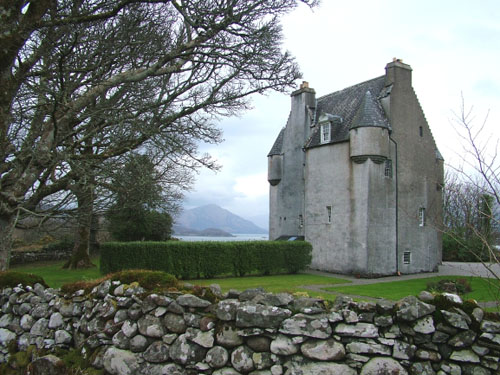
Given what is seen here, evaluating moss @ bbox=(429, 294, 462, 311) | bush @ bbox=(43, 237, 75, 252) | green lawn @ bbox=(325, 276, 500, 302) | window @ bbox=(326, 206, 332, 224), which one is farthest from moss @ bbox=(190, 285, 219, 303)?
bush @ bbox=(43, 237, 75, 252)

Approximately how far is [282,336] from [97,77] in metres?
8.60

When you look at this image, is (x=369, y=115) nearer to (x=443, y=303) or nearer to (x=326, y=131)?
(x=326, y=131)

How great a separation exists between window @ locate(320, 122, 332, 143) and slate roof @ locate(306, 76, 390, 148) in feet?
0.79

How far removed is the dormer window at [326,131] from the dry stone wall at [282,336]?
823 inches

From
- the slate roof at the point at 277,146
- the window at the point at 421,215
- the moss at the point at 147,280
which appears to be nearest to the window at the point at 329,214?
the window at the point at 421,215

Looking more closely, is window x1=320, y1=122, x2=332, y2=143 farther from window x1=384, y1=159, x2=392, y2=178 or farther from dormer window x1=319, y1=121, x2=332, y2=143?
window x1=384, y1=159, x2=392, y2=178

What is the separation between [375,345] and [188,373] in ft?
8.12

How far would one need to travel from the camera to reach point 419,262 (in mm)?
25406

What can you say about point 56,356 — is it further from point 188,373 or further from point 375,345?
point 375,345

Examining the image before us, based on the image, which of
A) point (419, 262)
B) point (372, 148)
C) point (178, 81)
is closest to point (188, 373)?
point (178, 81)

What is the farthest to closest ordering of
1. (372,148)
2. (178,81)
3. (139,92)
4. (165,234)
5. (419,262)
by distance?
(165,234), (419,262), (372,148), (178,81), (139,92)

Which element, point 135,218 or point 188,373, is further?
point 135,218

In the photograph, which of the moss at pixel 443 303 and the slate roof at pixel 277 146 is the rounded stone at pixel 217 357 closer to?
the moss at pixel 443 303

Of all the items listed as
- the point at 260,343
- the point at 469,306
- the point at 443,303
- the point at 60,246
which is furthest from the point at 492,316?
the point at 60,246
